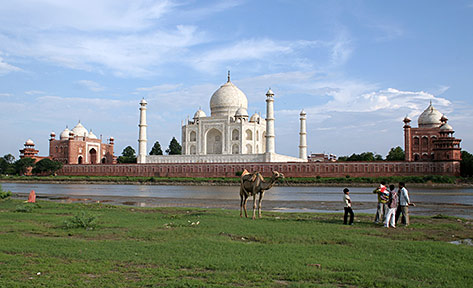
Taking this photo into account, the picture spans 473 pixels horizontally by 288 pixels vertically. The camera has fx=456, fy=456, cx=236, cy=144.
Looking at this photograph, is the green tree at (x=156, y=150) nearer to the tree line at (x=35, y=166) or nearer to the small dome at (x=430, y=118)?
the tree line at (x=35, y=166)

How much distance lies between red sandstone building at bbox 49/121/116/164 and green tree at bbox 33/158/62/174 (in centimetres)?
529

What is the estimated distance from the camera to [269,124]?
5216 centimetres

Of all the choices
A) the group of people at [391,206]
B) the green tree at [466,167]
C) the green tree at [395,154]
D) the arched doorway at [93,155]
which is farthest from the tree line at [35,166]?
the group of people at [391,206]

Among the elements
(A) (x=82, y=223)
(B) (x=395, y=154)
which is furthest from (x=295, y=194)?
(B) (x=395, y=154)

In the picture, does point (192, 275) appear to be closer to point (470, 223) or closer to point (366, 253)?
point (366, 253)

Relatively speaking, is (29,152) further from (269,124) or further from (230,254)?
(230,254)

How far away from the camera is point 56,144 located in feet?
219

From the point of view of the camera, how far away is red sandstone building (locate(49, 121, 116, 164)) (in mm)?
65438

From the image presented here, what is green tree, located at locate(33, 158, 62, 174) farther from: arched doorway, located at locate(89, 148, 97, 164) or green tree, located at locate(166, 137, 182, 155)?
green tree, located at locate(166, 137, 182, 155)

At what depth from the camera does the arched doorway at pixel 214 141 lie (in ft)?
197

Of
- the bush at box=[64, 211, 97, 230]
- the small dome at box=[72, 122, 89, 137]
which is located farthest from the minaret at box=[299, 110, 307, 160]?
the bush at box=[64, 211, 97, 230]

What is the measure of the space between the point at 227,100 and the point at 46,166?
2470cm

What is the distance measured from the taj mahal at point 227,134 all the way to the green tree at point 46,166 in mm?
11153

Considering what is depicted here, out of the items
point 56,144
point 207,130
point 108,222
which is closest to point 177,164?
point 207,130
